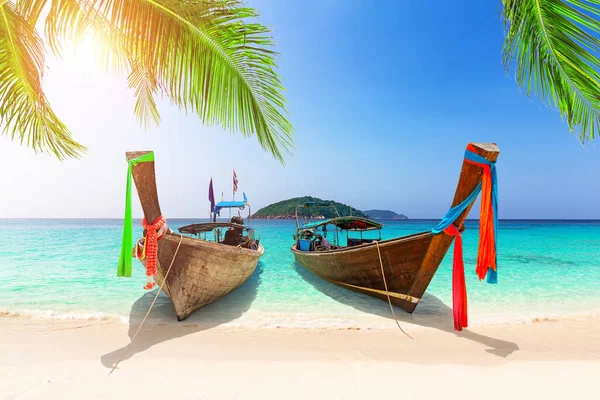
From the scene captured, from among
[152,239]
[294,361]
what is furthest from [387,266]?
[152,239]

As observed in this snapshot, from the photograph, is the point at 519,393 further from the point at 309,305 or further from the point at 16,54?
the point at 16,54

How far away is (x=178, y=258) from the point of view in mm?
5355

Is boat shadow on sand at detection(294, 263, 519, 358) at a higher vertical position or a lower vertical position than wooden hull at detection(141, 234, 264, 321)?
lower

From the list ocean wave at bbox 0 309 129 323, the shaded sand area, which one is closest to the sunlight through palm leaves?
the shaded sand area

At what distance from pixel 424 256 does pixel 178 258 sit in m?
5.15

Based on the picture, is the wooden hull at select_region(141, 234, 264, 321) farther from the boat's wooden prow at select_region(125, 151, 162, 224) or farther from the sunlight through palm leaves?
the sunlight through palm leaves

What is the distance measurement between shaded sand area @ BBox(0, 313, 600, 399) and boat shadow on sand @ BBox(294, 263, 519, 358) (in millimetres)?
57

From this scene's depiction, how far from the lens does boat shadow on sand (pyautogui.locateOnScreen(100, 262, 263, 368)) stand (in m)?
4.56

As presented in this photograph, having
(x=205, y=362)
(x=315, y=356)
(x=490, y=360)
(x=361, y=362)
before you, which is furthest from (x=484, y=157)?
(x=205, y=362)

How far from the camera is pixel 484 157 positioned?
4.10 meters

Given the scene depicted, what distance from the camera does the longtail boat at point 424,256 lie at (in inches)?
158

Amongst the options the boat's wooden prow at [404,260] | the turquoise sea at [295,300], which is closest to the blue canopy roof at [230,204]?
the turquoise sea at [295,300]

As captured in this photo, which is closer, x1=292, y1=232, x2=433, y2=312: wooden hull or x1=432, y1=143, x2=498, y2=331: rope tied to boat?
x1=432, y1=143, x2=498, y2=331: rope tied to boat

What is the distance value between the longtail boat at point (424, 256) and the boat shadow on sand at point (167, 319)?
3.06 m
